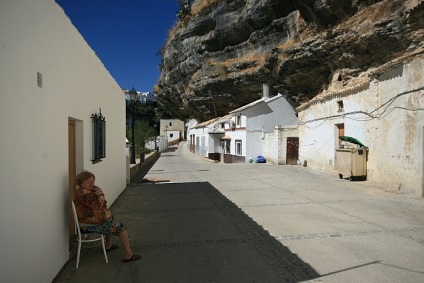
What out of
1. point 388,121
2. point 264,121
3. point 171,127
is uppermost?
point 171,127

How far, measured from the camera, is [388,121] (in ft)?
36.6

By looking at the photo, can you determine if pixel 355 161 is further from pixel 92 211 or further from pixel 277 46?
pixel 277 46

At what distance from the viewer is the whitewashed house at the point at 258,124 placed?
2612cm

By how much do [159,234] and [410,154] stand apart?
8.37m

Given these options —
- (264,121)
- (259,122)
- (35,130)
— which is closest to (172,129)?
(264,121)

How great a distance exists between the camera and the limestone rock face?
19.6 meters

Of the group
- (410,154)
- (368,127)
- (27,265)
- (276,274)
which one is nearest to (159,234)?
(276,274)

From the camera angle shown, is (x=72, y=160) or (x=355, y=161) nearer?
(x=72, y=160)

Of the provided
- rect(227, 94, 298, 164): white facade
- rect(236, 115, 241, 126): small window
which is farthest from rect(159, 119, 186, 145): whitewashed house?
rect(227, 94, 298, 164): white facade

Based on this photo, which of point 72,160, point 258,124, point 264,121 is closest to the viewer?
point 72,160

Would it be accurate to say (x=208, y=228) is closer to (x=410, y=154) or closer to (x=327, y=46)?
(x=410, y=154)

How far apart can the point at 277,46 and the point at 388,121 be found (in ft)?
66.5

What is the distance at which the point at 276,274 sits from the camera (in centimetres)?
396

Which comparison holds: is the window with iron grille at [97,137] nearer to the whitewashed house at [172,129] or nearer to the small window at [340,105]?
the small window at [340,105]
